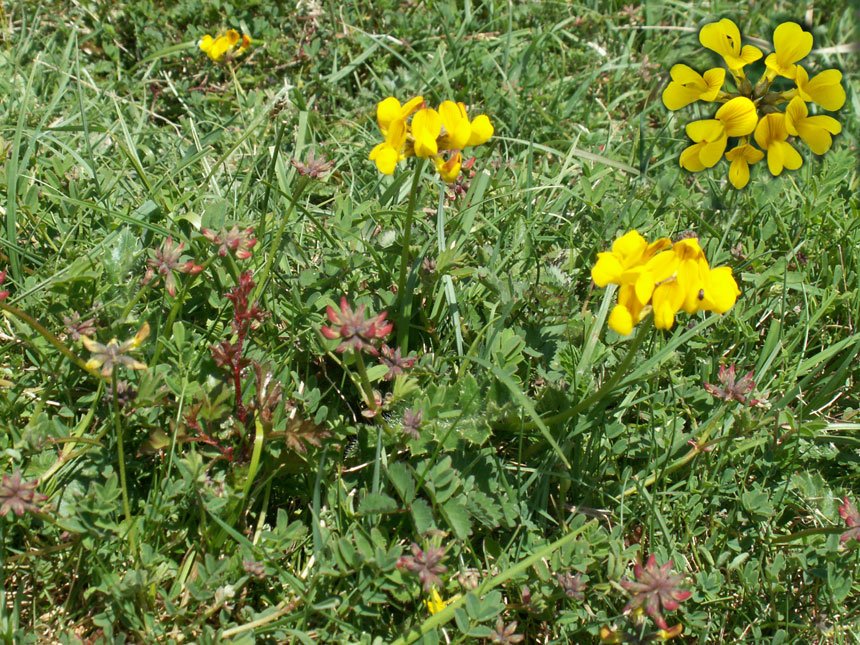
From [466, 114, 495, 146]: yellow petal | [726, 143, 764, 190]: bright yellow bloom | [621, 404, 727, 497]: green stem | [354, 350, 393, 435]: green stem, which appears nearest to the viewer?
[466, 114, 495, 146]: yellow petal

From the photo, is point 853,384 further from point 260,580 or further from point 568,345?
point 260,580

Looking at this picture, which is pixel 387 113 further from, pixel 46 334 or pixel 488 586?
pixel 488 586

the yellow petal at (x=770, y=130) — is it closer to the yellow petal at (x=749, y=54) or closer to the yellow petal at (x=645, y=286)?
the yellow petal at (x=749, y=54)

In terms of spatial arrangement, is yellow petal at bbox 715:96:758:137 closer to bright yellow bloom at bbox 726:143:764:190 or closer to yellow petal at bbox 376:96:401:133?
bright yellow bloom at bbox 726:143:764:190

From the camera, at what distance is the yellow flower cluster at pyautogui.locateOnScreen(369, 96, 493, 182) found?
187 cm

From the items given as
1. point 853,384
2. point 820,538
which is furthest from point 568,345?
point 853,384

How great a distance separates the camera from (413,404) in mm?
2137

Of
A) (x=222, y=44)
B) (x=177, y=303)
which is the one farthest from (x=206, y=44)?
(x=177, y=303)

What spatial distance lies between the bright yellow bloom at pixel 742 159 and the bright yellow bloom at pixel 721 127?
0.27 ft

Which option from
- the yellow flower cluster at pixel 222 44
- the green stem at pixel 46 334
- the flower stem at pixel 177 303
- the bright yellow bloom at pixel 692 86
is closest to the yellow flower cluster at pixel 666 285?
the bright yellow bloom at pixel 692 86

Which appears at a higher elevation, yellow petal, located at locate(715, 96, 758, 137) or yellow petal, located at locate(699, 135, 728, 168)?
yellow petal, located at locate(715, 96, 758, 137)

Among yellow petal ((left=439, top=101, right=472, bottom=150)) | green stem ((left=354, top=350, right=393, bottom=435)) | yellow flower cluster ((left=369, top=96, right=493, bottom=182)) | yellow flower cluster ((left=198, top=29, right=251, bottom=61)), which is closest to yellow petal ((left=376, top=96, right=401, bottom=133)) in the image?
yellow flower cluster ((left=369, top=96, right=493, bottom=182))

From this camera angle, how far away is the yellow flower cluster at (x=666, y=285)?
167cm

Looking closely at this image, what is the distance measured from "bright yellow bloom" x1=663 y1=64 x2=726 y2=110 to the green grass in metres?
0.48
